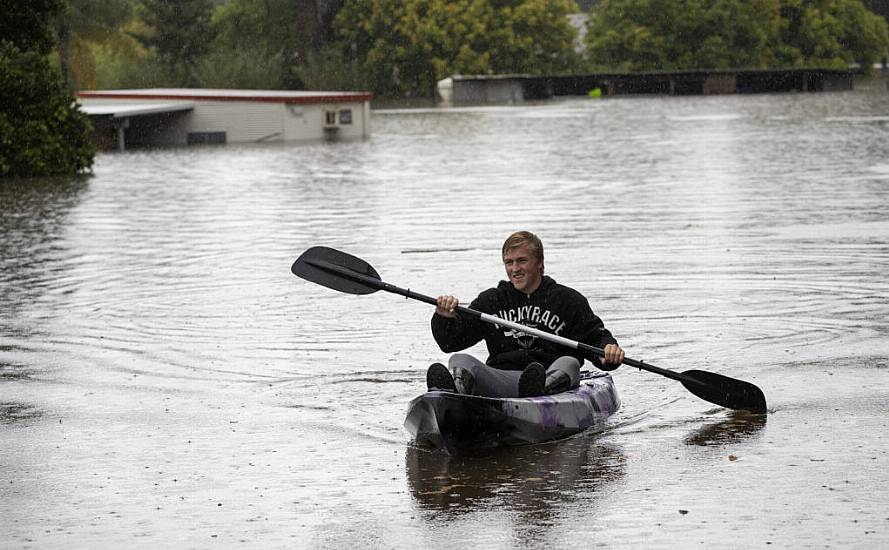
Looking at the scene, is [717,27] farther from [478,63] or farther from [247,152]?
A: [247,152]

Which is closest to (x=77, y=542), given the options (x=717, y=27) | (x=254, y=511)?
(x=254, y=511)

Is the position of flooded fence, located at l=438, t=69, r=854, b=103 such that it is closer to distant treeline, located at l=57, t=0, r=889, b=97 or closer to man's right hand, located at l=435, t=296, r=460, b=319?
distant treeline, located at l=57, t=0, r=889, b=97

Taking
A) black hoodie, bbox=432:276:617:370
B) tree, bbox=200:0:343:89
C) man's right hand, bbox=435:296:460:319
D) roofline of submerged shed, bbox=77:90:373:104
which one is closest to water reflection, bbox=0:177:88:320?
black hoodie, bbox=432:276:617:370

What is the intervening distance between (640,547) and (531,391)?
2086mm

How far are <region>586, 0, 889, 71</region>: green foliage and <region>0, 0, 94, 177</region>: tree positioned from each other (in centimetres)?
6681

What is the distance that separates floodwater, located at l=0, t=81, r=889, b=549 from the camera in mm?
7641

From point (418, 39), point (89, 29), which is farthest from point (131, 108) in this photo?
point (418, 39)

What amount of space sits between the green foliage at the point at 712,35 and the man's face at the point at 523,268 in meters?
91.4

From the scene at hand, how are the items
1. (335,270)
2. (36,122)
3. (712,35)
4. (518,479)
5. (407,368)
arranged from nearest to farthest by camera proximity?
(518,479) → (335,270) → (407,368) → (36,122) → (712,35)

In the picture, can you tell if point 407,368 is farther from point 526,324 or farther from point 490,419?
point 490,419

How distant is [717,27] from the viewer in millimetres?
99938

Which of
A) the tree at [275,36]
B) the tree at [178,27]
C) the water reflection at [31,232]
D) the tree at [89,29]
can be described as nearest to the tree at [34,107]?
the water reflection at [31,232]

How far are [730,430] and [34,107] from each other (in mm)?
27961

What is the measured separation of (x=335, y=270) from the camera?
34.3ft
